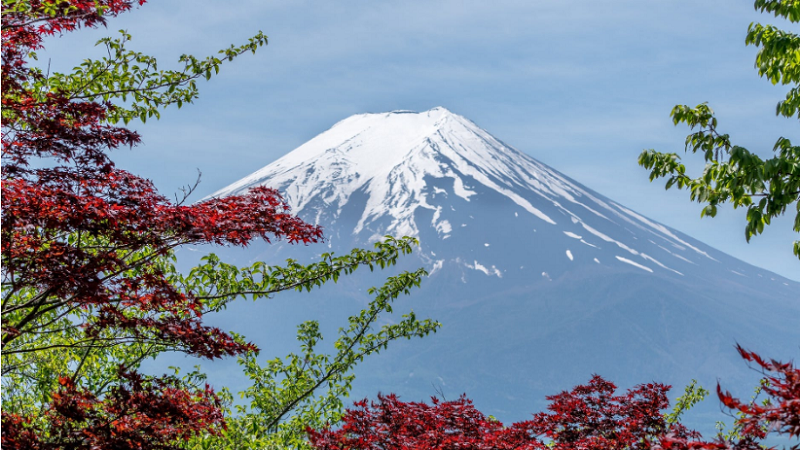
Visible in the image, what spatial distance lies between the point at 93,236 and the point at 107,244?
0.14 m

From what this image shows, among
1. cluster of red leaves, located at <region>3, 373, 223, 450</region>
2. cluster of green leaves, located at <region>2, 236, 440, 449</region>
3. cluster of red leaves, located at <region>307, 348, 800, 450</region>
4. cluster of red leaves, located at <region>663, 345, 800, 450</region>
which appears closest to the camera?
cluster of red leaves, located at <region>663, 345, 800, 450</region>

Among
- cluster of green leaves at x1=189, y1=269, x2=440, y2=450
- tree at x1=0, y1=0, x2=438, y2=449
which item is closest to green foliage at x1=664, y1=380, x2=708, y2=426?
cluster of green leaves at x1=189, y1=269, x2=440, y2=450

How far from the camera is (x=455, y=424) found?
6.39m

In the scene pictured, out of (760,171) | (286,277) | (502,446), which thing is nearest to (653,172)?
(760,171)

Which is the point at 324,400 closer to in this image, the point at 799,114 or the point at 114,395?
the point at 114,395

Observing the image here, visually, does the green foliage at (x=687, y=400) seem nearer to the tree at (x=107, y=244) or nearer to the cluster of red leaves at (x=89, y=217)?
the tree at (x=107, y=244)

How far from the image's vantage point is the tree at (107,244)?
402 cm

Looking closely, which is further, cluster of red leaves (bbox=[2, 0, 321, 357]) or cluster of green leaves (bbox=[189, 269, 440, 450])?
cluster of green leaves (bbox=[189, 269, 440, 450])

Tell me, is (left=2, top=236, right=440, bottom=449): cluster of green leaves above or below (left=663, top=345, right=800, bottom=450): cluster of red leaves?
above

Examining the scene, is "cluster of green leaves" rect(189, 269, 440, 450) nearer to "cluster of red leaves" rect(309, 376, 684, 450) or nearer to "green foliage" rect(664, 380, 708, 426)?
"cluster of red leaves" rect(309, 376, 684, 450)

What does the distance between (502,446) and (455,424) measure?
2.75 feet

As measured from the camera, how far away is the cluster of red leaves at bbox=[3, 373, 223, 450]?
12.8ft

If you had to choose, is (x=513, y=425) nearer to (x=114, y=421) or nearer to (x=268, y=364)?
(x=268, y=364)

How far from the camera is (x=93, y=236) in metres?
4.76
